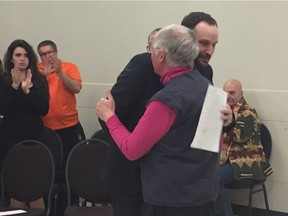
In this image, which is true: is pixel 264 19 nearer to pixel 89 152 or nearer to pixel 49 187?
pixel 89 152

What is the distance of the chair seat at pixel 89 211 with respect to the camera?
10.2 ft

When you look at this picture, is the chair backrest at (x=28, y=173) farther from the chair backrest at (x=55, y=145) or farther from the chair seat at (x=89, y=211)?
the chair backrest at (x=55, y=145)

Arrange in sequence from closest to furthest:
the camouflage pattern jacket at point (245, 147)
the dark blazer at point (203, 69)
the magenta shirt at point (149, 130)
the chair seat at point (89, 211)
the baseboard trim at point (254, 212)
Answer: the magenta shirt at point (149, 130) < the dark blazer at point (203, 69) < the chair seat at point (89, 211) < the camouflage pattern jacket at point (245, 147) < the baseboard trim at point (254, 212)

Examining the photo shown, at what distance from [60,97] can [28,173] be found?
3.31 feet

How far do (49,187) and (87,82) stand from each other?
169 cm

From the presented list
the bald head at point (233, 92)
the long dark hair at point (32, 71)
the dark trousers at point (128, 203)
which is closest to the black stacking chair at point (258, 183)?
the bald head at point (233, 92)

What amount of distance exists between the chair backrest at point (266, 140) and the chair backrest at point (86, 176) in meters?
1.32

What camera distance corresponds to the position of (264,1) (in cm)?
375

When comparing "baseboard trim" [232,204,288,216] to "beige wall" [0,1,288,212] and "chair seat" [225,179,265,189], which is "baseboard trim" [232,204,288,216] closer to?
"beige wall" [0,1,288,212]

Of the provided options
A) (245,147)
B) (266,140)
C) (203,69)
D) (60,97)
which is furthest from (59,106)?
(203,69)

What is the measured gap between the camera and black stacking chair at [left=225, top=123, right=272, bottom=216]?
3610 mm

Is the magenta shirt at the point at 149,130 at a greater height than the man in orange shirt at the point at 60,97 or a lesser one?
greater

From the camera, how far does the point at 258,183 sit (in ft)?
11.9

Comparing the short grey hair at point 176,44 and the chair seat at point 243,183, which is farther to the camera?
the chair seat at point 243,183
